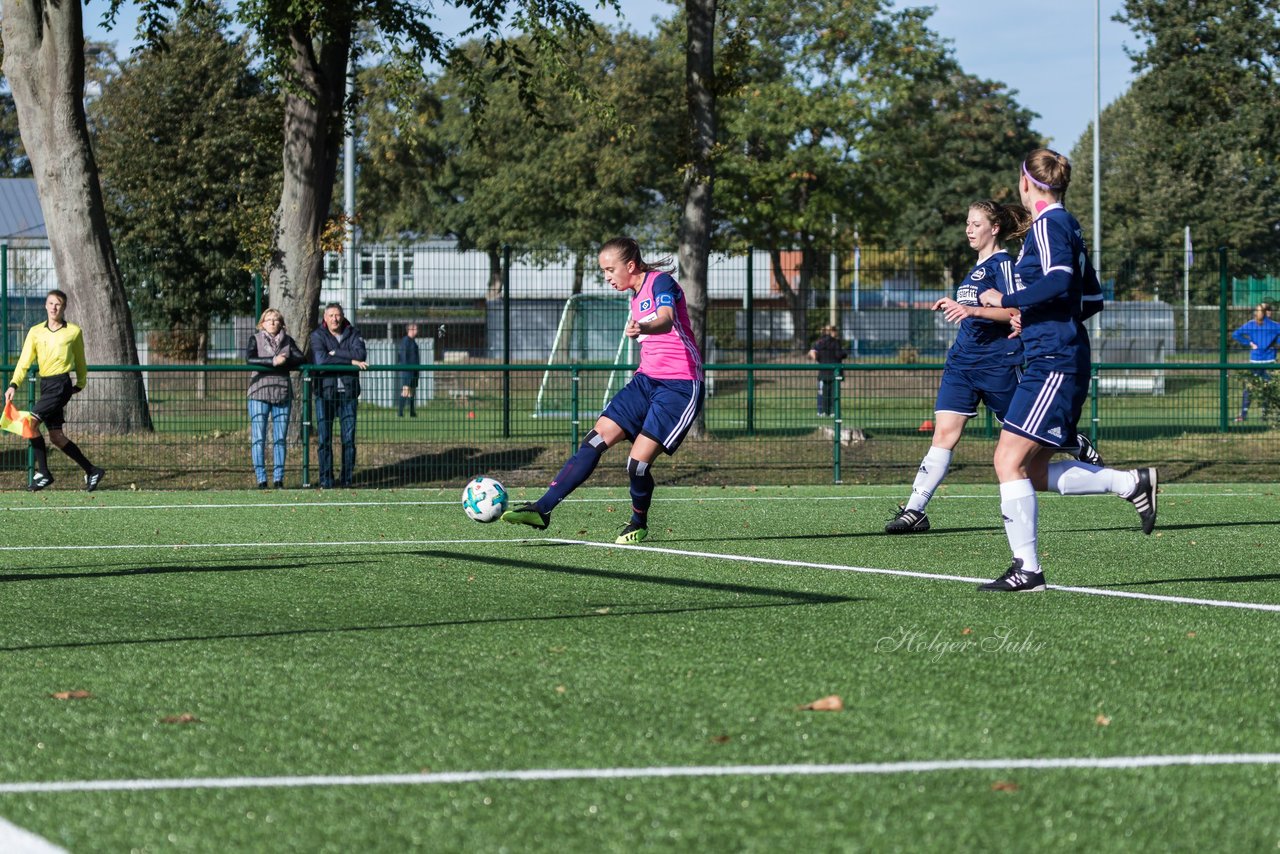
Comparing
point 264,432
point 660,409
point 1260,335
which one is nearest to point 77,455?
point 264,432

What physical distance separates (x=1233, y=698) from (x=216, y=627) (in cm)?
377

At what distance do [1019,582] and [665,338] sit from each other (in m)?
2.80

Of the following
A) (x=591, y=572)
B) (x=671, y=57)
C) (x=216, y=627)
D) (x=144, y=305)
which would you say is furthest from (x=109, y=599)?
(x=671, y=57)

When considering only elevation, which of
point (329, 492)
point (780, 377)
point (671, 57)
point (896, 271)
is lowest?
point (329, 492)

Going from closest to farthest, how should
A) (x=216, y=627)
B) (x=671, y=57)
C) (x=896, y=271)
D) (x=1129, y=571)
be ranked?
(x=216, y=627), (x=1129, y=571), (x=896, y=271), (x=671, y=57)

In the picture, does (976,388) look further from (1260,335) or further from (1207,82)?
(1207,82)

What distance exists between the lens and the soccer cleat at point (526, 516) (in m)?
8.76

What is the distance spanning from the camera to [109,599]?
23.3 ft

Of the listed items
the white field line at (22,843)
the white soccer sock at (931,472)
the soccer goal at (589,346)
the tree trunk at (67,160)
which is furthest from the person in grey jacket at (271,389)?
the white field line at (22,843)

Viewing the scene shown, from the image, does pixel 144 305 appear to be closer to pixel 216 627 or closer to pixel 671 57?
pixel 216 627

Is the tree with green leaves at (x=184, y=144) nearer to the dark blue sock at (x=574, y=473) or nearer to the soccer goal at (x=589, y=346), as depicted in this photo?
the soccer goal at (x=589, y=346)

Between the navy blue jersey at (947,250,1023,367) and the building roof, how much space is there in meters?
47.6

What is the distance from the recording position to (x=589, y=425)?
16.9 meters

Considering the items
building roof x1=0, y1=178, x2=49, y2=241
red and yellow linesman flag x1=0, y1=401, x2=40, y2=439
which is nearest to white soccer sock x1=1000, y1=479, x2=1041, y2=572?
red and yellow linesman flag x1=0, y1=401, x2=40, y2=439
